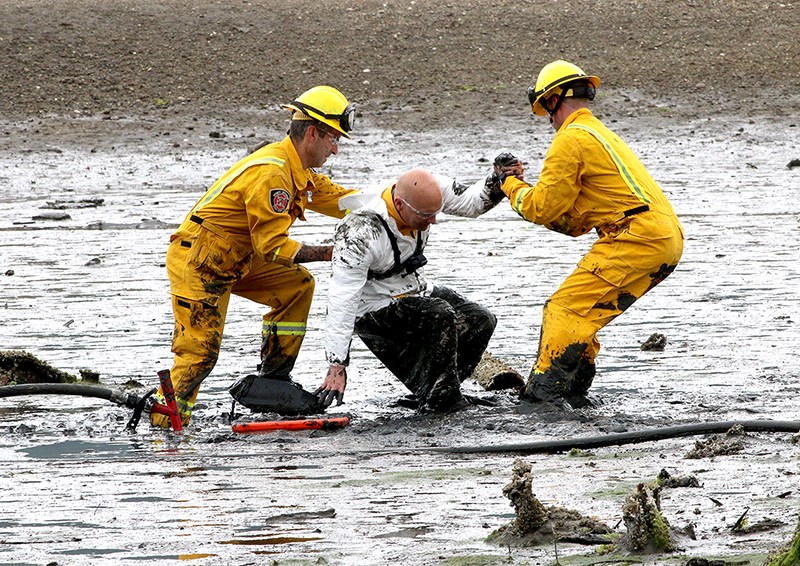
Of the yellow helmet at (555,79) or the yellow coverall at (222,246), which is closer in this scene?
the yellow coverall at (222,246)

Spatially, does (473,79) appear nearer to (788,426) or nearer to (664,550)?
(788,426)

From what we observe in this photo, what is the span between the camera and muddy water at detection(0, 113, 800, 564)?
228 inches

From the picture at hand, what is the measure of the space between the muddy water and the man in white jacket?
0.27 metres

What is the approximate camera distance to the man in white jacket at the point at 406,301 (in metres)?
8.16

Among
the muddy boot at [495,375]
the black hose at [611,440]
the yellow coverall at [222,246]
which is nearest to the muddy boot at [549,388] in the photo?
the muddy boot at [495,375]

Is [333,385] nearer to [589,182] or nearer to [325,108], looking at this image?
[325,108]

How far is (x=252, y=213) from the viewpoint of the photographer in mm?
8078

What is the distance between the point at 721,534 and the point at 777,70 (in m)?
19.7

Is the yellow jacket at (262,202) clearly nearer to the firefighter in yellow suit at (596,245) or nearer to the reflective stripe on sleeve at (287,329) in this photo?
the reflective stripe on sleeve at (287,329)

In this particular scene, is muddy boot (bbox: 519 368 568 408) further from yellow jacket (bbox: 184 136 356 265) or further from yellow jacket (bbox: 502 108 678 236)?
yellow jacket (bbox: 184 136 356 265)

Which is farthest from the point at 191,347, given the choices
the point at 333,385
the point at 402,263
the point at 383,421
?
the point at 402,263

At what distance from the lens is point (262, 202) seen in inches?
318

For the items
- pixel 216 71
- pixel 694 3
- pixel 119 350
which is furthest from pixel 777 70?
pixel 119 350

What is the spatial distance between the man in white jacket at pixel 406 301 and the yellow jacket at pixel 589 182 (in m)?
0.54
